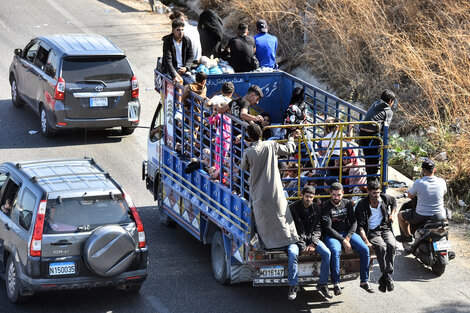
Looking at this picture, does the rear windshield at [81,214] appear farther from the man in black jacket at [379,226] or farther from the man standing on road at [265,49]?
the man standing on road at [265,49]

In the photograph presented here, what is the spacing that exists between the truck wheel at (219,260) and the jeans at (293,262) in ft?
3.91

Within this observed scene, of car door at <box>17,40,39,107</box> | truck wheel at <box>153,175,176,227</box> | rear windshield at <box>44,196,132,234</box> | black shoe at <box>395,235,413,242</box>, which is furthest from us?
car door at <box>17,40,39,107</box>

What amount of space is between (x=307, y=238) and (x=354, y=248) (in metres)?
0.59

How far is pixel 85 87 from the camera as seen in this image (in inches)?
622

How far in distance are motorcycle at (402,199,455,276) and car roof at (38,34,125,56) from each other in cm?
741

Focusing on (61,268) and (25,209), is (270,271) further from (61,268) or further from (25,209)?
(25,209)

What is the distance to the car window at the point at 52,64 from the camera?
1597cm

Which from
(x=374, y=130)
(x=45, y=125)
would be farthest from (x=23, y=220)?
(x=45, y=125)

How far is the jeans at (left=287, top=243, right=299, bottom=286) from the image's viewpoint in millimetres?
9516

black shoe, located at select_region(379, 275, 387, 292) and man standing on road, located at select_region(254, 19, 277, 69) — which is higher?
man standing on road, located at select_region(254, 19, 277, 69)

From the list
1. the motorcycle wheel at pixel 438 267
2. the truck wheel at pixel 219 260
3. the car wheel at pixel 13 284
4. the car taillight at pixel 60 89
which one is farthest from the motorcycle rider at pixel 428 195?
the car taillight at pixel 60 89

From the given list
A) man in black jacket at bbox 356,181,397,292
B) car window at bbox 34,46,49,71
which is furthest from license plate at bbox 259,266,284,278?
car window at bbox 34,46,49,71

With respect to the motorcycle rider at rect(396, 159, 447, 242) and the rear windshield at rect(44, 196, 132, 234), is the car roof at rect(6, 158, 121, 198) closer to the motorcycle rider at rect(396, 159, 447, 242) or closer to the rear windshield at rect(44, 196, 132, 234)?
the rear windshield at rect(44, 196, 132, 234)

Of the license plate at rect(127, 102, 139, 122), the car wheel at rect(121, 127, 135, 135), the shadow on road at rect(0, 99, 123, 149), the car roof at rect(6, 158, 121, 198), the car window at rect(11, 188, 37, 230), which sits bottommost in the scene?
the shadow on road at rect(0, 99, 123, 149)
